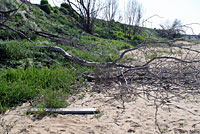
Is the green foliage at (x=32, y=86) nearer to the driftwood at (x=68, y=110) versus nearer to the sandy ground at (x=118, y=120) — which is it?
the driftwood at (x=68, y=110)

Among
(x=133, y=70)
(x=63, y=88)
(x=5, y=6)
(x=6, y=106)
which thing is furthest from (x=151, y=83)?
(x=5, y=6)

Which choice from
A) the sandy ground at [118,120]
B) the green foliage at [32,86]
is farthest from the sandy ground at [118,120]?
the green foliage at [32,86]

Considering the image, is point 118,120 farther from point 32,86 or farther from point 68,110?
point 32,86

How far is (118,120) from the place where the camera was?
238 cm

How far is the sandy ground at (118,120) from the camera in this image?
2.11 meters

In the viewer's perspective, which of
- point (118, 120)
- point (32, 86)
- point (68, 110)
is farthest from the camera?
point (32, 86)

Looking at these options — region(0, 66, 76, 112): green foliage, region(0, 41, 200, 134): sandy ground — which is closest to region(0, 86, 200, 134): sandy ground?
region(0, 41, 200, 134): sandy ground

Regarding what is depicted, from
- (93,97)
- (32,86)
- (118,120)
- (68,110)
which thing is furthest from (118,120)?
(32,86)

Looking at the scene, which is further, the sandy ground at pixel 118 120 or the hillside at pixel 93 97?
the hillside at pixel 93 97

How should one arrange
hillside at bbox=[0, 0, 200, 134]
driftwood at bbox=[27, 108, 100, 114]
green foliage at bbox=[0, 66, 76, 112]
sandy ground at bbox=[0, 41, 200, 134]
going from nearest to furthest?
sandy ground at bbox=[0, 41, 200, 134], hillside at bbox=[0, 0, 200, 134], driftwood at bbox=[27, 108, 100, 114], green foliage at bbox=[0, 66, 76, 112]

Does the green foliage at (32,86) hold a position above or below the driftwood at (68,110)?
above

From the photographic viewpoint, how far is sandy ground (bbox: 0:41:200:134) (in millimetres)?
2111

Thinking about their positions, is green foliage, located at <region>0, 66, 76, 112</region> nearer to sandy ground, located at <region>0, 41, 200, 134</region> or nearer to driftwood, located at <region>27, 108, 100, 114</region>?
driftwood, located at <region>27, 108, 100, 114</region>

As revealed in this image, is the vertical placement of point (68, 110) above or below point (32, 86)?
below
